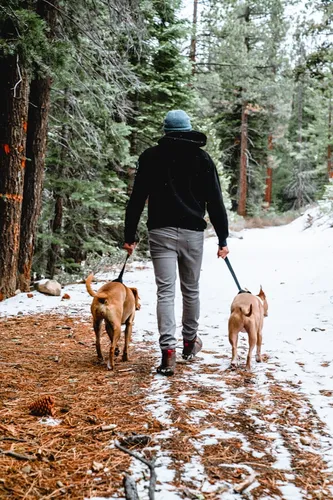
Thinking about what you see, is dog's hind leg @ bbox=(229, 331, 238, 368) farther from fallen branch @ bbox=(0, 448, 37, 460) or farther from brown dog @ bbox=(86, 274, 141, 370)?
fallen branch @ bbox=(0, 448, 37, 460)

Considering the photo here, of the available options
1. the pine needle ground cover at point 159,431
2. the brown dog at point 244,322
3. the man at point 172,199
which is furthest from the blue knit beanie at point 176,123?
the pine needle ground cover at point 159,431

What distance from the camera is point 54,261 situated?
10109 mm

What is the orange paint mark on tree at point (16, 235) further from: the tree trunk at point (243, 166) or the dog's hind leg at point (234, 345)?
the tree trunk at point (243, 166)

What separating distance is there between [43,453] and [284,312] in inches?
214

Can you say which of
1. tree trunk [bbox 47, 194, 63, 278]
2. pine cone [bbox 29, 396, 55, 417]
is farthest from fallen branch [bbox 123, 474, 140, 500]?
tree trunk [bbox 47, 194, 63, 278]

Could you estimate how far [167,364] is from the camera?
413 cm

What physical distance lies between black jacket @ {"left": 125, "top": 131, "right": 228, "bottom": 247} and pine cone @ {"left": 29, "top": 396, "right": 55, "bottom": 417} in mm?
1904

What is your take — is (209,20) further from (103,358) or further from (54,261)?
(103,358)

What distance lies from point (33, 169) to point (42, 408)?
5697 millimetres

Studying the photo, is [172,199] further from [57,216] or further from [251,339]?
[57,216]

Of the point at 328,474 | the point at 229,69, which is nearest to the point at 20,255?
the point at 328,474

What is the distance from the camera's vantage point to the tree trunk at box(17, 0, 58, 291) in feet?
25.8

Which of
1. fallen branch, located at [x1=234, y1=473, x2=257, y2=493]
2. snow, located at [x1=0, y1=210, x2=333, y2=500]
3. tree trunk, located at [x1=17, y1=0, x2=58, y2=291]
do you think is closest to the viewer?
fallen branch, located at [x1=234, y1=473, x2=257, y2=493]

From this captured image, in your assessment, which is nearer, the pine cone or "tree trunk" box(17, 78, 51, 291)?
the pine cone
